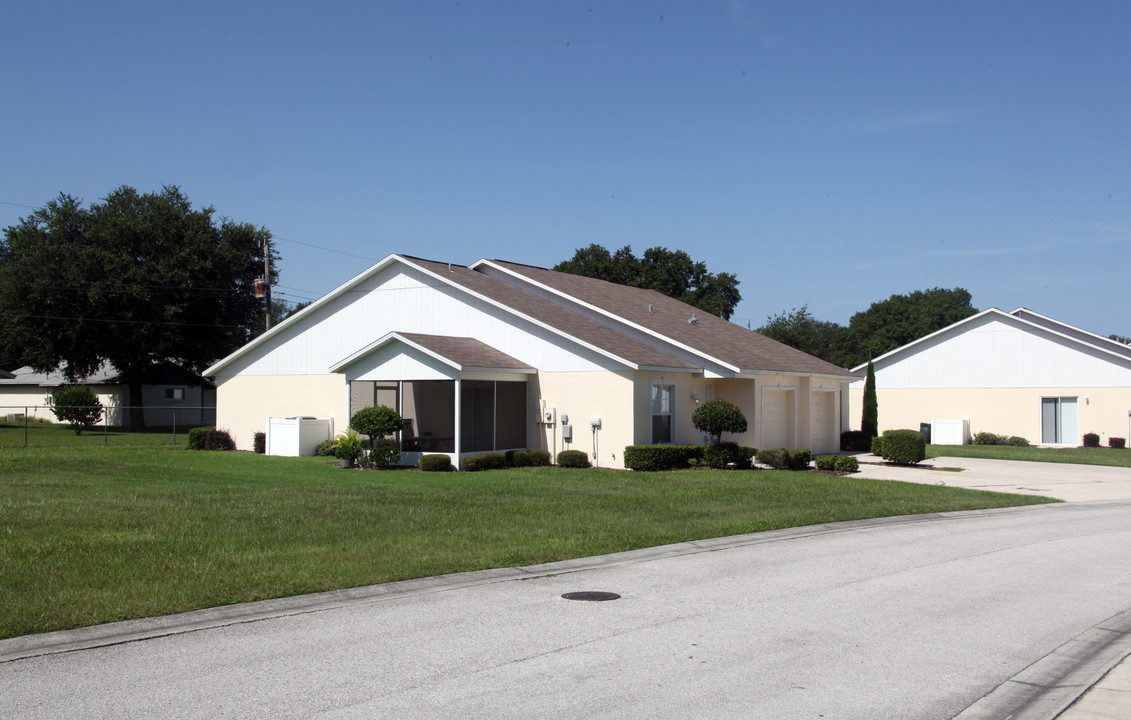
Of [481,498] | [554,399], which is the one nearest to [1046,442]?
[554,399]

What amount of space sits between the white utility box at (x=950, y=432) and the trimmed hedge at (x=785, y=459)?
17.1m

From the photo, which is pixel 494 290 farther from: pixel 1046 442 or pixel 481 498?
pixel 1046 442

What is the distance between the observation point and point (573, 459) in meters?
25.7

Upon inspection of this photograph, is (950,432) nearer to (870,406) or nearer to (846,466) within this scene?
(870,406)

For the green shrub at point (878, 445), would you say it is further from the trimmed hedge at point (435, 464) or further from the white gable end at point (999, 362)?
the white gable end at point (999, 362)

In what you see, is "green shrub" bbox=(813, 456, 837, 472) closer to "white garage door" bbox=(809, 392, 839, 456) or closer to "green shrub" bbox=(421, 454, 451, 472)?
"white garage door" bbox=(809, 392, 839, 456)

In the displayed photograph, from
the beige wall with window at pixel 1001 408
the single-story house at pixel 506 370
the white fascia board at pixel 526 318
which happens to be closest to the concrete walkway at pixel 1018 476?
the single-story house at pixel 506 370

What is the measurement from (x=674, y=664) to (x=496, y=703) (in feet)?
5.29

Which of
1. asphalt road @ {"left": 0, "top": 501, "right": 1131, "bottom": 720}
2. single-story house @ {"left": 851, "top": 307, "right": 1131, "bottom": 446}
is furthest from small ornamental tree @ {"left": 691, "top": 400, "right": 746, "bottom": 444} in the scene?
single-story house @ {"left": 851, "top": 307, "right": 1131, "bottom": 446}

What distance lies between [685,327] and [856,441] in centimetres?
834

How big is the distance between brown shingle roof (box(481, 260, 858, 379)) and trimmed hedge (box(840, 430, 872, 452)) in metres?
2.27

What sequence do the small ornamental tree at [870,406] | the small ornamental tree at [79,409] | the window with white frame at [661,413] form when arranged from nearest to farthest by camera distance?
the window with white frame at [661,413] < the small ornamental tree at [870,406] < the small ornamental tree at [79,409]

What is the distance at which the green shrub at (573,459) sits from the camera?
25.7 meters

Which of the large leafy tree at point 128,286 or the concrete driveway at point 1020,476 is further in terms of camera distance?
the large leafy tree at point 128,286
